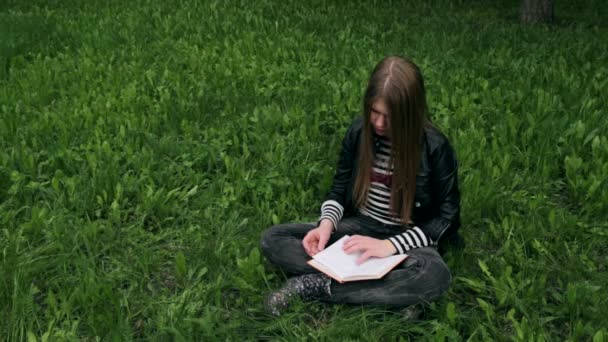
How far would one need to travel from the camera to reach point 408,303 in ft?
8.65

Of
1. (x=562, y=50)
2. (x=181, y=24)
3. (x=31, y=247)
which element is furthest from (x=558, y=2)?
(x=31, y=247)

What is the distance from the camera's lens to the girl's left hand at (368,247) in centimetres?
269

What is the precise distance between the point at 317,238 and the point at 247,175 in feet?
3.70

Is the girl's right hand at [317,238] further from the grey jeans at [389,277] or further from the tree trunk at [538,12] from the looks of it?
the tree trunk at [538,12]

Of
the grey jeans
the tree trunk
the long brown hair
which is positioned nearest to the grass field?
the grey jeans

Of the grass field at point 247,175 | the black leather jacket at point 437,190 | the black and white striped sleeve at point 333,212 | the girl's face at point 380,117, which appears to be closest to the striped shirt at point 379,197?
the black and white striped sleeve at point 333,212

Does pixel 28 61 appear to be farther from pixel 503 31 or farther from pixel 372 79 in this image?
pixel 503 31

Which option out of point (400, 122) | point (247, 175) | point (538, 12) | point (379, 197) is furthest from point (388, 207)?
point (538, 12)

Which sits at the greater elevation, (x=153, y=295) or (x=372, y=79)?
(x=372, y=79)

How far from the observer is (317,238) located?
115 inches

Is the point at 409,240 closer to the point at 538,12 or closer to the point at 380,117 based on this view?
the point at 380,117

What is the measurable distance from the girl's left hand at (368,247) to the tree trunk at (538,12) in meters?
7.11

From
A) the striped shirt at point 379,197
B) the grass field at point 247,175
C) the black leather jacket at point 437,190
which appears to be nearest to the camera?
the grass field at point 247,175

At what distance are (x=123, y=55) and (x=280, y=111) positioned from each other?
2.48 metres
